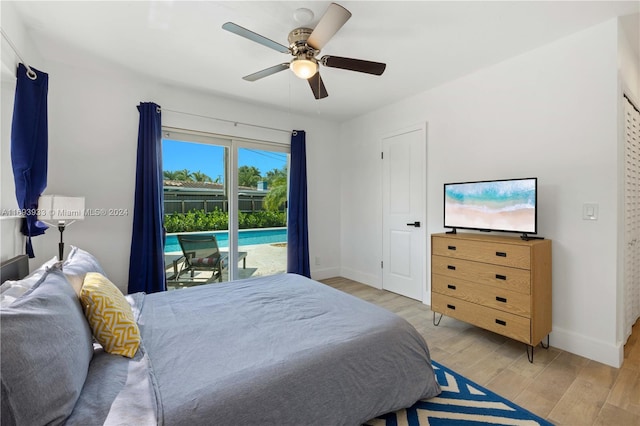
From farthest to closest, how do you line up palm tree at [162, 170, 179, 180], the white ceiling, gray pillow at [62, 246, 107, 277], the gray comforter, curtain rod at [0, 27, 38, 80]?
palm tree at [162, 170, 179, 180], the white ceiling, curtain rod at [0, 27, 38, 80], gray pillow at [62, 246, 107, 277], the gray comforter

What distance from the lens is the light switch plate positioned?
2211mm

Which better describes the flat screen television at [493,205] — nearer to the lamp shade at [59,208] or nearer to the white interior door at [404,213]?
the white interior door at [404,213]

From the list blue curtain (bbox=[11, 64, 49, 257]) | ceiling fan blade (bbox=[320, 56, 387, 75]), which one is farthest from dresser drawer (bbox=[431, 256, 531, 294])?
blue curtain (bbox=[11, 64, 49, 257])

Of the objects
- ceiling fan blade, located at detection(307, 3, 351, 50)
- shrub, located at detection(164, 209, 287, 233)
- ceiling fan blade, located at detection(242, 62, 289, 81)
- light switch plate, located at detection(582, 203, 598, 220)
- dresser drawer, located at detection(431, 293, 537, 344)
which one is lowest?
dresser drawer, located at detection(431, 293, 537, 344)

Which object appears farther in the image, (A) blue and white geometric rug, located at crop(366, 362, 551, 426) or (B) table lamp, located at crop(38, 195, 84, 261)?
(B) table lamp, located at crop(38, 195, 84, 261)

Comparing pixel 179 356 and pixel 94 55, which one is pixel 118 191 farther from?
pixel 179 356

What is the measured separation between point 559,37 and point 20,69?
4.16m

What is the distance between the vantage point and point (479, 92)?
293 cm

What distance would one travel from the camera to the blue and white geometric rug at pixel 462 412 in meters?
1.54

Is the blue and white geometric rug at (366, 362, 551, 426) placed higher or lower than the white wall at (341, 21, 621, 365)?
lower

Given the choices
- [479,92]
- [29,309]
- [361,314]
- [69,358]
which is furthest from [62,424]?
[479,92]

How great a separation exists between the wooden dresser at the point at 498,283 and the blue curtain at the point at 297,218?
76.5 inches

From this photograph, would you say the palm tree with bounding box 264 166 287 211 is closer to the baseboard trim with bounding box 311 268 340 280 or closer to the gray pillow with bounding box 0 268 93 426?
the baseboard trim with bounding box 311 268 340 280

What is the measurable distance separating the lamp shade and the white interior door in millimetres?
3376
